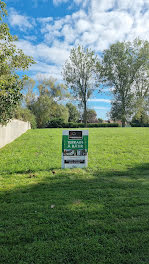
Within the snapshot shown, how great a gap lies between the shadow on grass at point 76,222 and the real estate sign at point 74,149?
1269 mm

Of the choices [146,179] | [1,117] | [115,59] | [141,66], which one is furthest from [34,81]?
[146,179]

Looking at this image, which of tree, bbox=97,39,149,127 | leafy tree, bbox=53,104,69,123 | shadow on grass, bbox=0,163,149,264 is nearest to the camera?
shadow on grass, bbox=0,163,149,264

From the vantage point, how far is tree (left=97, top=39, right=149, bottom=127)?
1324 inches

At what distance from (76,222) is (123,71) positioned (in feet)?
112

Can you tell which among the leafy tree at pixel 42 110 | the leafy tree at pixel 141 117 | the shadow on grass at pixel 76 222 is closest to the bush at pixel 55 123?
the leafy tree at pixel 42 110

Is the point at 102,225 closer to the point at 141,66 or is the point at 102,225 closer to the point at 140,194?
the point at 140,194

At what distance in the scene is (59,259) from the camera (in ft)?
6.39

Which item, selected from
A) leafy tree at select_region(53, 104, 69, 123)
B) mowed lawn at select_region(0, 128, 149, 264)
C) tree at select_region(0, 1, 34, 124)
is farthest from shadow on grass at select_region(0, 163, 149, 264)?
leafy tree at select_region(53, 104, 69, 123)

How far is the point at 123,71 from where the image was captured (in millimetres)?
33281

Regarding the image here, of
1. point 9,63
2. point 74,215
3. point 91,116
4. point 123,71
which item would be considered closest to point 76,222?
point 74,215

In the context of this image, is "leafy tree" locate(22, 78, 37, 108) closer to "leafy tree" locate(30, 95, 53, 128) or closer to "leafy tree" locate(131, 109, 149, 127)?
"leafy tree" locate(30, 95, 53, 128)

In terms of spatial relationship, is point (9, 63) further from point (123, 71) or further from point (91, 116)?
point (91, 116)

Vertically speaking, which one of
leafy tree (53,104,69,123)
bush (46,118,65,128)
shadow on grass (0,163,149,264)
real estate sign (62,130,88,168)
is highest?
leafy tree (53,104,69,123)

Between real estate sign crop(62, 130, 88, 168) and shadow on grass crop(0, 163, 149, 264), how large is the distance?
127 centimetres
